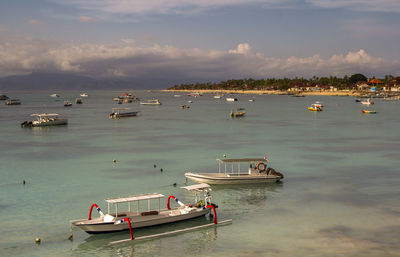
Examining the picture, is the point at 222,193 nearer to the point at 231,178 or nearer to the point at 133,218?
the point at 231,178

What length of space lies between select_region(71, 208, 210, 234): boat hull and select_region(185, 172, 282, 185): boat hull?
931cm

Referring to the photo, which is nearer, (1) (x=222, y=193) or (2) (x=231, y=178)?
(1) (x=222, y=193)

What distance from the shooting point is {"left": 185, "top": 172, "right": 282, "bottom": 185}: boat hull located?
4193cm

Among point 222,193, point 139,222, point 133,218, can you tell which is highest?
point 133,218

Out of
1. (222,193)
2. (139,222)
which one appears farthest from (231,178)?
(139,222)

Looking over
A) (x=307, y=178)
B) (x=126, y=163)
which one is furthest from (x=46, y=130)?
(x=307, y=178)

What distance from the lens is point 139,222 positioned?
29578mm

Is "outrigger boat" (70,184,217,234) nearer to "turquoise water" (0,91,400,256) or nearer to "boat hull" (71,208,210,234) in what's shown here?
"boat hull" (71,208,210,234)

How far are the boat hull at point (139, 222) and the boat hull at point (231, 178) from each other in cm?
931

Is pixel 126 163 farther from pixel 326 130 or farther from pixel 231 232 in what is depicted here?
pixel 326 130

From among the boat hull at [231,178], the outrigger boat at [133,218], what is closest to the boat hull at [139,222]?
Result: the outrigger boat at [133,218]

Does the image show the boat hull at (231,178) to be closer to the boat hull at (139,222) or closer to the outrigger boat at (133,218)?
the outrigger boat at (133,218)

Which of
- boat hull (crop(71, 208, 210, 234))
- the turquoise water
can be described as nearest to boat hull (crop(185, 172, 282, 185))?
the turquoise water

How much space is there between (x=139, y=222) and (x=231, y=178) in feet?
48.0
